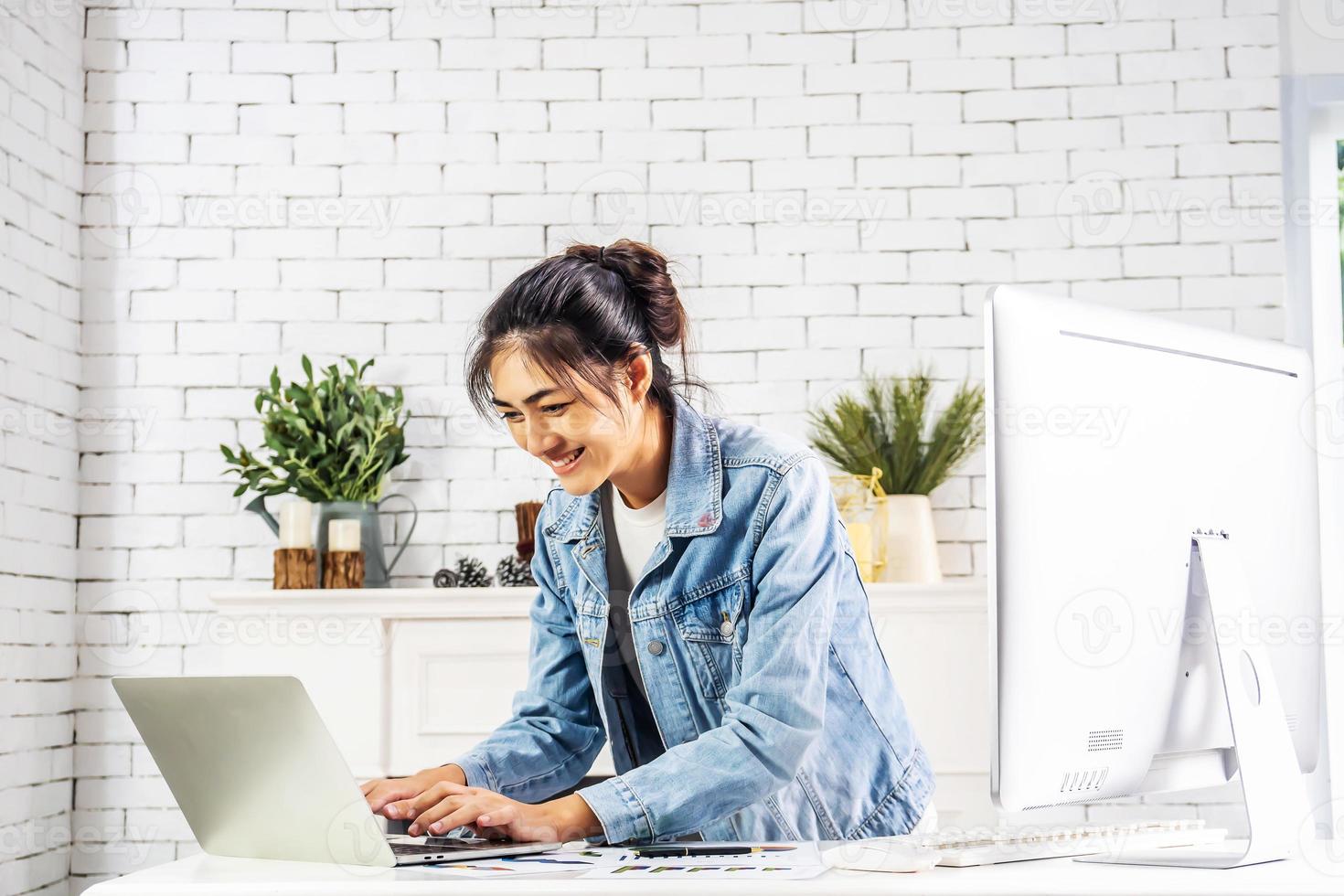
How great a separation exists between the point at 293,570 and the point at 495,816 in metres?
1.78

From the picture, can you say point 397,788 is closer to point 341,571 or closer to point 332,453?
point 341,571

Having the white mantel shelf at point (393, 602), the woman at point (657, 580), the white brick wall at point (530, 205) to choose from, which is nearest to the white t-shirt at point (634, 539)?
the woman at point (657, 580)

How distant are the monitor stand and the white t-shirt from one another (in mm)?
683

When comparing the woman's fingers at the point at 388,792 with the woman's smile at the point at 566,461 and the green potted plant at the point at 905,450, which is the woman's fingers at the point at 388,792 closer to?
the woman's smile at the point at 566,461

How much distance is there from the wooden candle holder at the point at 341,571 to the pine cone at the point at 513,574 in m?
0.33

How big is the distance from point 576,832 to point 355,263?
2.29m

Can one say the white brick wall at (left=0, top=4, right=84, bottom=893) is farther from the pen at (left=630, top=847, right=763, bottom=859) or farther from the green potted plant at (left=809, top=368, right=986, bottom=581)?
the pen at (left=630, top=847, right=763, bottom=859)

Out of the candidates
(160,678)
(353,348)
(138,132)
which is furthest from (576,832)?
(138,132)

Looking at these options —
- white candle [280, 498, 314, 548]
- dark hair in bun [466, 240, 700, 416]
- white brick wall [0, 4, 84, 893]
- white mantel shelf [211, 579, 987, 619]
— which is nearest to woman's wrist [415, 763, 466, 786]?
dark hair in bun [466, 240, 700, 416]

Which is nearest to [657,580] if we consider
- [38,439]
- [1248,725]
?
[1248,725]

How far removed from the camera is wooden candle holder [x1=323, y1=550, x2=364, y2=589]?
2.81 metres

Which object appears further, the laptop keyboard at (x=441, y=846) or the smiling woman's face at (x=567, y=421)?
the smiling woman's face at (x=567, y=421)

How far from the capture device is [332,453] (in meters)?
2.88

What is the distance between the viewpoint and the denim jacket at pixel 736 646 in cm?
138
